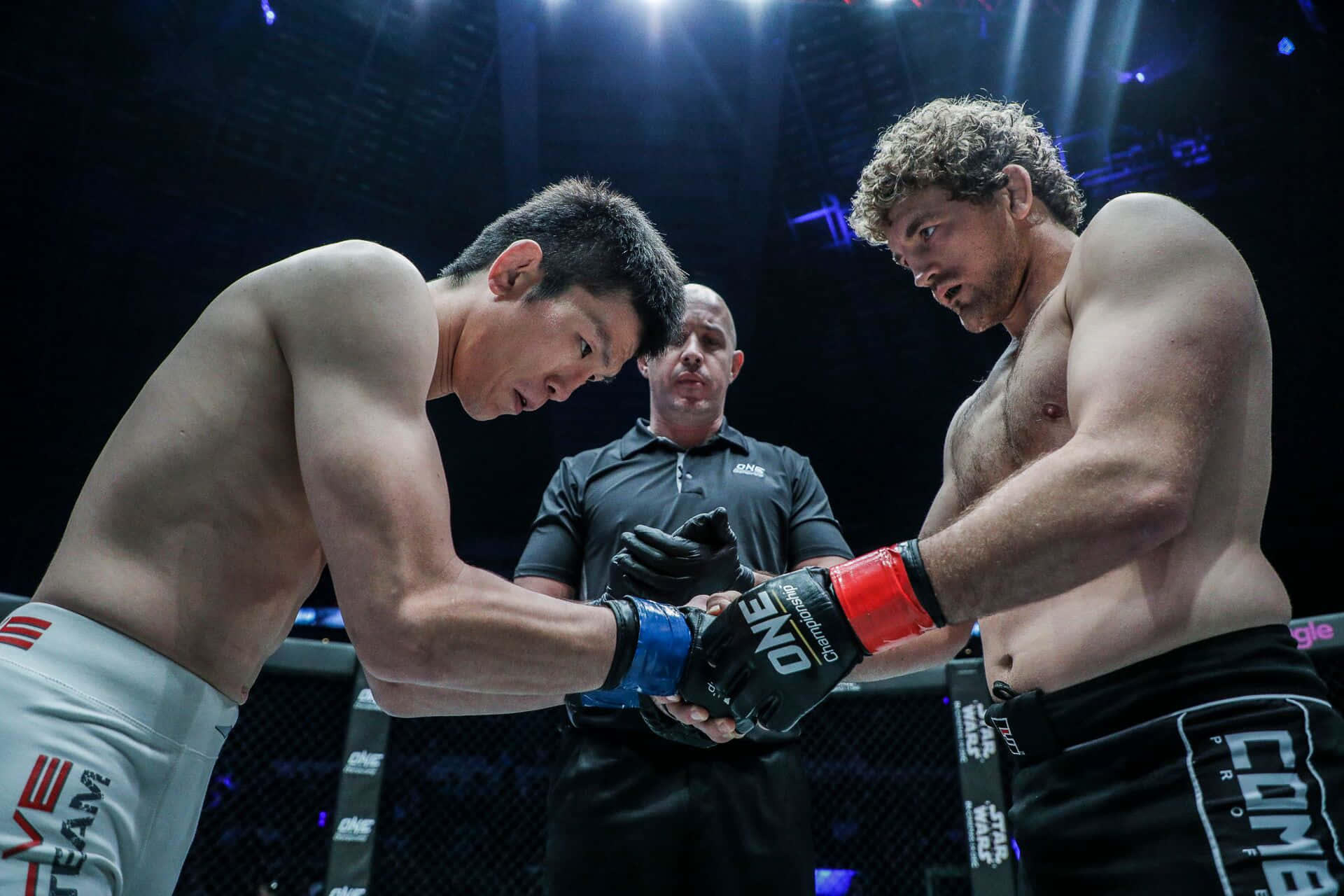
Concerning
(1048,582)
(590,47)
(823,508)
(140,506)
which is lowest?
(1048,582)

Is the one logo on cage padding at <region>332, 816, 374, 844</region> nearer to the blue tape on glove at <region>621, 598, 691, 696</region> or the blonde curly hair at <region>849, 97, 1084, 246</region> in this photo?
the blue tape on glove at <region>621, 598, 691, 696</region>

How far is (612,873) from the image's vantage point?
1.89 metres

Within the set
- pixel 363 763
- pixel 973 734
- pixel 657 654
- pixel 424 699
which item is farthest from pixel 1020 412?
pixel 363 763

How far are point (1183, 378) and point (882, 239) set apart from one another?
1.10 meters

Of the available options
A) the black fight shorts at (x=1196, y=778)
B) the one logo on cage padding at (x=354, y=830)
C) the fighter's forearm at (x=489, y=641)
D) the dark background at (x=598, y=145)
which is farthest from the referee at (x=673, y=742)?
the dark background at (x=598, y=145)

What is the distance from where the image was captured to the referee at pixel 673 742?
6.23ft

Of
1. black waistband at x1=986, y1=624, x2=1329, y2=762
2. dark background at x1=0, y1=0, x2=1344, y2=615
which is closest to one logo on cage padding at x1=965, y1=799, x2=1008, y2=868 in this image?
black waistband at x1=986, y1=624, x2=1329, y2=762

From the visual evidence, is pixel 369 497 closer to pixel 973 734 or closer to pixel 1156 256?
pixel 1156 256

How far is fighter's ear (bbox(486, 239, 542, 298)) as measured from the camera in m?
1.63

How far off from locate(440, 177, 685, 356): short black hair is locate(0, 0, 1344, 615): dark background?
3.58 metres

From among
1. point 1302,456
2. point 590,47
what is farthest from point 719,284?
point 1302,456

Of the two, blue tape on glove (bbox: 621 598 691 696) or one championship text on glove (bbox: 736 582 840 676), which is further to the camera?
blue tape on glove (bbox: 621 598 691 696)

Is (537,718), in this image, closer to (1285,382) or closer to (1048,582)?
(1048,582)

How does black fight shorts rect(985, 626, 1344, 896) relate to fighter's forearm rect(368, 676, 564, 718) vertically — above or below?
below
